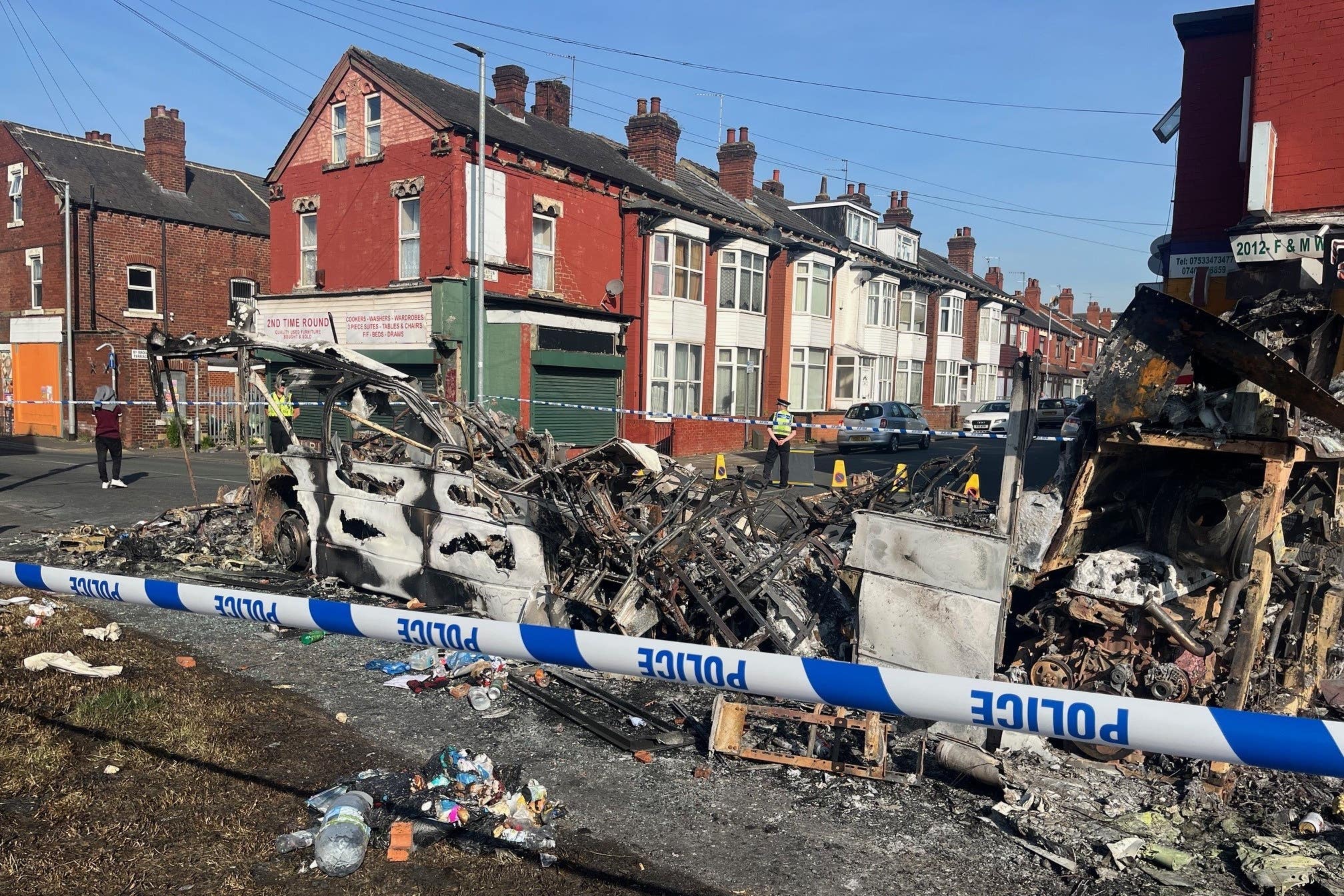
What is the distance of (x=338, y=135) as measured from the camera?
2244 centimetres

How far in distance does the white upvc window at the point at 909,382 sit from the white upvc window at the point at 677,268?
1440 cm

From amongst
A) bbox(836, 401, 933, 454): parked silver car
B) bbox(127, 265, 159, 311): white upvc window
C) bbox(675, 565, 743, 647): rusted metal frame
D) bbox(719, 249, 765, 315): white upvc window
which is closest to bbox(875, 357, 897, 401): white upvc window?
bbox(836, 401, 933, 454): parked silver car

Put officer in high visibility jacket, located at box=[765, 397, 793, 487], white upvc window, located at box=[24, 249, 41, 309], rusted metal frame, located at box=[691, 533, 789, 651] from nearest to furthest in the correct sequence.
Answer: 1. rusted metal frame, located at box=[691, 533, 789, 651]
2. officer in high visibility jacket, located at box=[765, 397, 793, 487]
3. white upvc window, located at box=[24, 249, 41, 309]

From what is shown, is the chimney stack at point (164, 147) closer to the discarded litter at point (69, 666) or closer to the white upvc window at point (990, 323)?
the discarded litter at point (69, 666)

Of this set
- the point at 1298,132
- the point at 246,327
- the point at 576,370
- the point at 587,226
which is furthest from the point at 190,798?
the point at 587,226

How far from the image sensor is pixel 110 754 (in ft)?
15.2

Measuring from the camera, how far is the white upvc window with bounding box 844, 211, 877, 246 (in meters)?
34.5

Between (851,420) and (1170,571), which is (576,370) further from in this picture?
(1170,571)

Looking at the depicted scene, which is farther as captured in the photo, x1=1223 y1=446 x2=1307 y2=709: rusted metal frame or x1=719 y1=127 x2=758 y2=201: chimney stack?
x1=719 y1=127 x2=758 y2=201: chimney stack

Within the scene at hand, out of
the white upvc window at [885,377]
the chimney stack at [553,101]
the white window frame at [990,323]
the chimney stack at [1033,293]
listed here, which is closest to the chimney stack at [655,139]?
the chimney stack at [553,101]

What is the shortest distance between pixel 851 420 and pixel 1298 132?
697 inches

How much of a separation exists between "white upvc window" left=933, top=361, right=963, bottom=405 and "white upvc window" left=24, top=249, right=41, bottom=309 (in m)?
33.6

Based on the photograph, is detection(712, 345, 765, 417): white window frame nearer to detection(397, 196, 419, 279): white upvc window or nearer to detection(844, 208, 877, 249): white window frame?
detection(844, 208, 877, 249): white window frame

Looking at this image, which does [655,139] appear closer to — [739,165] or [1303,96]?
[739,165]
